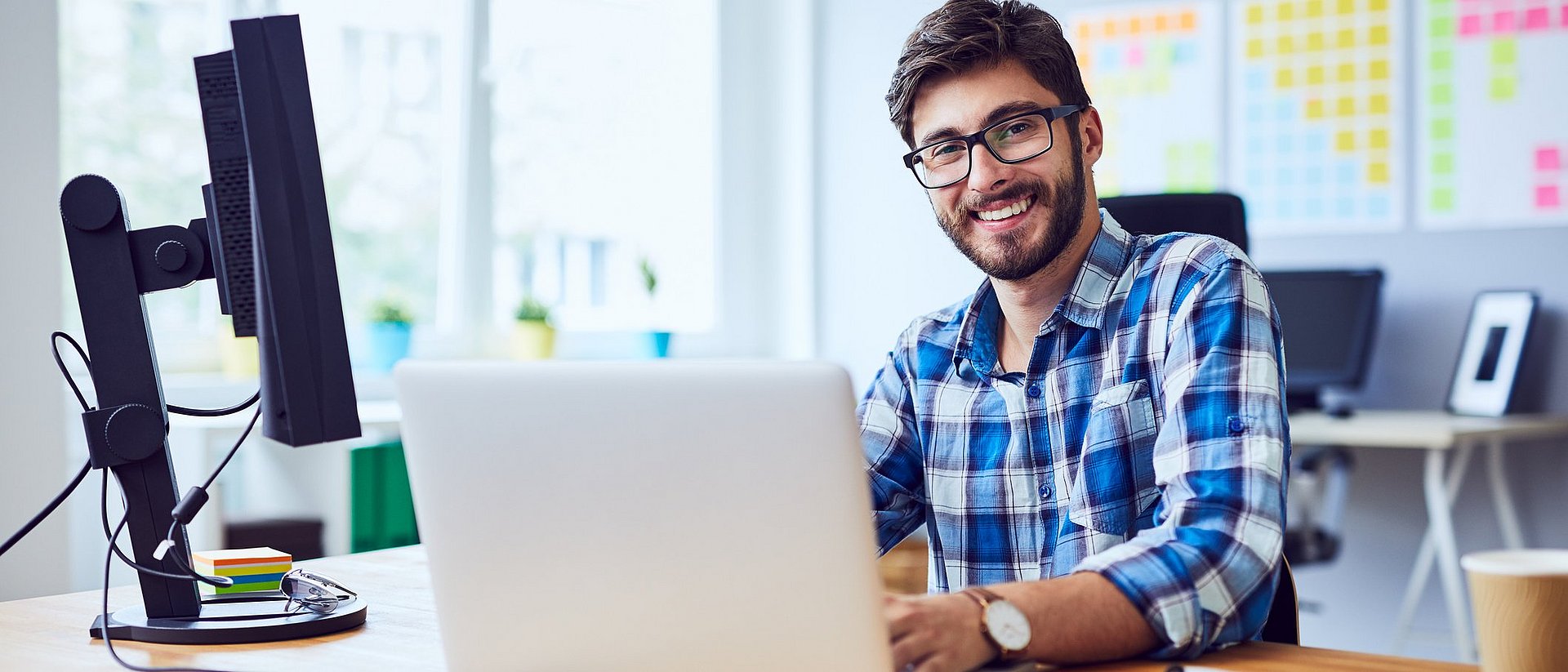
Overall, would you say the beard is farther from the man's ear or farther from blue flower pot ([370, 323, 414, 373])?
blue flower pot ([370, 323, 414, 373])

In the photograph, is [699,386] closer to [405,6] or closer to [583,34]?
[405,6]

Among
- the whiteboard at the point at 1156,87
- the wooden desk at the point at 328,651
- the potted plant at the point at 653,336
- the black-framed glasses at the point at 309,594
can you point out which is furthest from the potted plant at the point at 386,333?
the black-framed glasses at the point at 309,594

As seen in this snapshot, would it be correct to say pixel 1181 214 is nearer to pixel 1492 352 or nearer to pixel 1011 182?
pixel 1011 182

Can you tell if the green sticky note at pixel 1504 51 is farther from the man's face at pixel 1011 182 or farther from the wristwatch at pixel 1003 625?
the wristwatch at pixel 1003 625

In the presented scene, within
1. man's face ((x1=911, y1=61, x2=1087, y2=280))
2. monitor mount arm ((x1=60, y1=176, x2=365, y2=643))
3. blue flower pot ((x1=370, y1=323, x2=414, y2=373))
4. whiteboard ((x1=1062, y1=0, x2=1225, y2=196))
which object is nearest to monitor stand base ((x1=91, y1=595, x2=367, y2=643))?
monitor mount arm ((x1=60, y1=176, x2=365, y2=643))

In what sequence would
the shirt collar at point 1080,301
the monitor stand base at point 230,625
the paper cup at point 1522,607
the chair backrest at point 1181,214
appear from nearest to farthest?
the paper cup at point 1522,607, the monitor stand base at point 230,625, the shirt collar at point 1080,301, the chair backrest at point 1181,214

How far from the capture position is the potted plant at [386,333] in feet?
11.5

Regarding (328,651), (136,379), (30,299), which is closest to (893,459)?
(328,651)

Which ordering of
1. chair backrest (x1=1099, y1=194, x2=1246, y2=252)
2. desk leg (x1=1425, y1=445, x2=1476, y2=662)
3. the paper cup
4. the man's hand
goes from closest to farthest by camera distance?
the paper cup → the man's hand → chair backrest (x1=1099, y1=194, x2=1246, y2=252) → desk leg (x1=1425, y1=445, x2=1476, y2=662)

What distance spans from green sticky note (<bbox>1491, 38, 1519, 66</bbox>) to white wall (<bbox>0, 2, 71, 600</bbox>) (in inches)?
132

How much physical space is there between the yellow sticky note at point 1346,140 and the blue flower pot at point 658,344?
1993 mm

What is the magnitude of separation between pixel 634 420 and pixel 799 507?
117mm

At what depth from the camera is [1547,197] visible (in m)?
3.40

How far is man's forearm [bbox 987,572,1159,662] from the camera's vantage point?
0.98m
